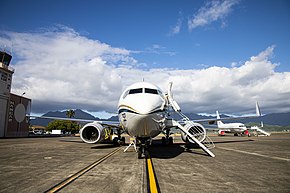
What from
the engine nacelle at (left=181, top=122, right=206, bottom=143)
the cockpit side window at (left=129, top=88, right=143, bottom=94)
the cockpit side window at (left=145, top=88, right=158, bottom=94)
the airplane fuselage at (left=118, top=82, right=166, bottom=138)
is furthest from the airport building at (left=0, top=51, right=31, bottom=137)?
the cockpit side window at (left=145, top=88, right=158, bottom=94)

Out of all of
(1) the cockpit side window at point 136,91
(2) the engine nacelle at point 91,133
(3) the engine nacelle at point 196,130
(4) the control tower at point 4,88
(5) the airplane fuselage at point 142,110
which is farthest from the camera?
(4) the control tower at point 4,88

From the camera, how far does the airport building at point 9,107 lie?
39.1 m

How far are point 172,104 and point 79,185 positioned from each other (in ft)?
24.3

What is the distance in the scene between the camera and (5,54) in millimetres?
44469

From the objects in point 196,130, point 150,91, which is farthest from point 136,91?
point 196,130

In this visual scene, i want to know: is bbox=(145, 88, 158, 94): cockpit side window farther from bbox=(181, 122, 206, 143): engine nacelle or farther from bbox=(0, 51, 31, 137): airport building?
bbox=(0, 51, 31, 137): airport building

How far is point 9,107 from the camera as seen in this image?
4047 centimetres

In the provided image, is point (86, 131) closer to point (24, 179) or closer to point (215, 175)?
point (24, 179)

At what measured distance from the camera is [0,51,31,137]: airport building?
39.1 meters

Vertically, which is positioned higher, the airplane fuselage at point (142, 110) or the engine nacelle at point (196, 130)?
the airplane fuselage at point (142, 110)

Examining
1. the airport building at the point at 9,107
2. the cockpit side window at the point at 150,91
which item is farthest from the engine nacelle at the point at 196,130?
the airport building at the point at 9,107

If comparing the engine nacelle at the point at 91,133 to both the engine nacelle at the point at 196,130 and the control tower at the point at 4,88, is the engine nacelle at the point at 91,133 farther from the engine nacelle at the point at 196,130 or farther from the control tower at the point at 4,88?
the control tower at the point at 4,88

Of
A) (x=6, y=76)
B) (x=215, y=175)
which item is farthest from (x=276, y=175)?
(x=6, y=76)

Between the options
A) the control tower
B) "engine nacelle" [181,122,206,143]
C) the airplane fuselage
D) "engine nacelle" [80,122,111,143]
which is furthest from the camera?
the control tower
